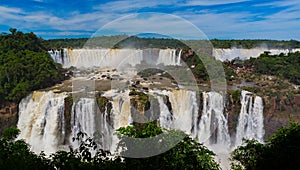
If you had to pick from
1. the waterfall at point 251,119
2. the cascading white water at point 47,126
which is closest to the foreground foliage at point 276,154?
the waterfall at point 251,119

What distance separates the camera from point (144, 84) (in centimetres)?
1327

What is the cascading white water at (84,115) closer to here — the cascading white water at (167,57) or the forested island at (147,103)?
the forested island at (147,103)

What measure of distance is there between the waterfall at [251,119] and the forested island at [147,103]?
0.30 meters

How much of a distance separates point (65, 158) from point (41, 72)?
12667 millimetres

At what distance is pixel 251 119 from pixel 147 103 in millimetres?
4596

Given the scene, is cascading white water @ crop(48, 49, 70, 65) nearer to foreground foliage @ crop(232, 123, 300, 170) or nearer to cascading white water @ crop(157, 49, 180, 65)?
cascading white water @ crop(157, 49, 180, 65)

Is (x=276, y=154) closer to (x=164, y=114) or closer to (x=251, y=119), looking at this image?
(x=164, y=114)

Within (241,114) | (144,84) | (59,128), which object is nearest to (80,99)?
(59,128)

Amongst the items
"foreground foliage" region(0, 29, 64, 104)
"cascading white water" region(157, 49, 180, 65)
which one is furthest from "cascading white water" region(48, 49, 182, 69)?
"foreground foliage" region(0, 29, 64, 104)

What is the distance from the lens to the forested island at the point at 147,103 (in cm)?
318

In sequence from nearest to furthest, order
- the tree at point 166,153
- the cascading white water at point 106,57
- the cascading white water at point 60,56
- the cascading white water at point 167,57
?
1. the tree at point 166,153
2. the cascading white water at point 167,57
3. the cascading white water at point 106,57
4. the cascading white water at point 60,56

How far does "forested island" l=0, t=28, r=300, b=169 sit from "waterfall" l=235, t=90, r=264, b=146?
298 mm

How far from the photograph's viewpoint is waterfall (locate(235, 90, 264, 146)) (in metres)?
12.0

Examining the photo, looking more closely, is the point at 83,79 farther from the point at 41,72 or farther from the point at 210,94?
the point at 210,94
